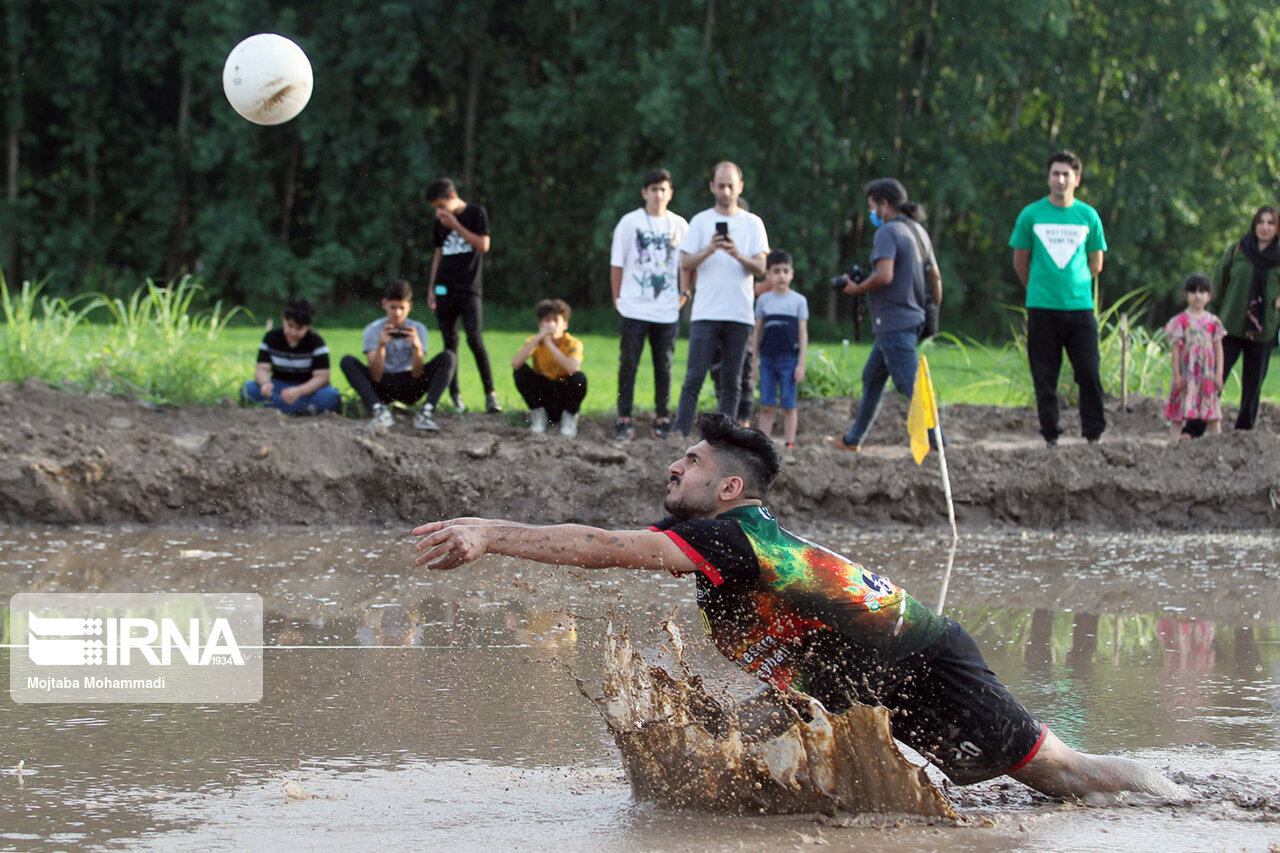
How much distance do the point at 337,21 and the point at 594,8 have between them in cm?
461

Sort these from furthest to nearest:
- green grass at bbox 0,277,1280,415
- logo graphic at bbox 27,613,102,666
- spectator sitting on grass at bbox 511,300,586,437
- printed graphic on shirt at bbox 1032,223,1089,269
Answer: green grass at bbox 0,277,1280,415 < spectator sitting on grass at bbox 511,300,586,437 < printed graphic on shirt at bbox 1032,223,1089,269 < logo graphic at bbox 27,613,102,666

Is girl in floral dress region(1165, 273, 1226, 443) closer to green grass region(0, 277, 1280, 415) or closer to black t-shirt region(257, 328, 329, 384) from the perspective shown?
green grass region(0, 277, 1280, 415)

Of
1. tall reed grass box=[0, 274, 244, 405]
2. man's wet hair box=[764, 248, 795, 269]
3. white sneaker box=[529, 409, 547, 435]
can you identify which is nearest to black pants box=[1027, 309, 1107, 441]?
man's wet hair box=[764, 248, 795, 269]

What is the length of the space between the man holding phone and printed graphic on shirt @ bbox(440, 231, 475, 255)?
177 cm

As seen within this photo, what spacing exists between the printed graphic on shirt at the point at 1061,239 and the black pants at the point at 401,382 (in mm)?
4077

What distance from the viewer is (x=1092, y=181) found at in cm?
2564

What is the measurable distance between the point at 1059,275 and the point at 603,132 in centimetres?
1850

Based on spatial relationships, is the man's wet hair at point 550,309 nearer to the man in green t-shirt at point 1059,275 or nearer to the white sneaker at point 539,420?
the white sneaker at point 539,420

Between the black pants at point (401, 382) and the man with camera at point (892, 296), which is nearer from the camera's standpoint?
the man with camera at point (892, 296)

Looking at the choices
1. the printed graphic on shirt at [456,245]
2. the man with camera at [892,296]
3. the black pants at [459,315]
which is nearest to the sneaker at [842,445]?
the man with camera at [892,296]

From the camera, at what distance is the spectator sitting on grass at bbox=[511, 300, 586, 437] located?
10.0 meters

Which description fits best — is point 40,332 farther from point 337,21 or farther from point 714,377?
point 337,21

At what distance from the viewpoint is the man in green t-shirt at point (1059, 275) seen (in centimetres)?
920

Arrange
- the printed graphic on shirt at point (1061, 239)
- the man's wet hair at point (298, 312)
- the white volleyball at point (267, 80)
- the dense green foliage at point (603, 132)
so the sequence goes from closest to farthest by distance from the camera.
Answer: the white volleyball at point (267, 80) → the printed graphic on shirt at point (1061, 239) → the man's wet hair at point (298, 312) → the dense green foliage at point (603, 132)
